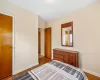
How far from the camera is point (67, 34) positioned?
3.20 m

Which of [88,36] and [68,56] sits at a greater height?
[88,36]

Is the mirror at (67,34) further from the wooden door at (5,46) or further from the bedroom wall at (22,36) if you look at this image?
the wooden door at (5,46)

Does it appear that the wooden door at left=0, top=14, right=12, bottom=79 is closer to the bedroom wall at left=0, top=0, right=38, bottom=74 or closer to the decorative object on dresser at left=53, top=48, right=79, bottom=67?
the bedroom wall at left=0, top=0, right=38, bottom=74

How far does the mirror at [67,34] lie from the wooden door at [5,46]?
235 centimetres

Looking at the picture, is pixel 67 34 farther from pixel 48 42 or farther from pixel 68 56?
pixel 48 42

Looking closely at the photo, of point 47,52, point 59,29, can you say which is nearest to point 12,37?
point 59,29

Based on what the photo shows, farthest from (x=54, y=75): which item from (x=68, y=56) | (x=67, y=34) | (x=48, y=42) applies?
(x=48, y=42)

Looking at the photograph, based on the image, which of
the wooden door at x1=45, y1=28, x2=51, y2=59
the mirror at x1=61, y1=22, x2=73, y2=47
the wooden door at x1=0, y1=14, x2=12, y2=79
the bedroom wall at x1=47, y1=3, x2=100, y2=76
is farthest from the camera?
the wooden door at x1=45, y1=28, x2=51, y2=59

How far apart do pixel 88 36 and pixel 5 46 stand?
298 centimetres

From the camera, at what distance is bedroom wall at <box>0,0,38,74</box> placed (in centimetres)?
245

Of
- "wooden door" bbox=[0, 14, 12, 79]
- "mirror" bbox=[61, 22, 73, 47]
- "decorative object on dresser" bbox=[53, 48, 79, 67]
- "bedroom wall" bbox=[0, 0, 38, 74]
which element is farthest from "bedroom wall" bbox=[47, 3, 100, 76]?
"wooden door" bbox=[0, 14, 12, 79]

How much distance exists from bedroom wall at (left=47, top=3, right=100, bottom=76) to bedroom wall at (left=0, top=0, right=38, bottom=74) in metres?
1.83

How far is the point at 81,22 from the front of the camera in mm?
2684

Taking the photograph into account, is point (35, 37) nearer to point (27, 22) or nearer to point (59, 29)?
point (27, 22)
